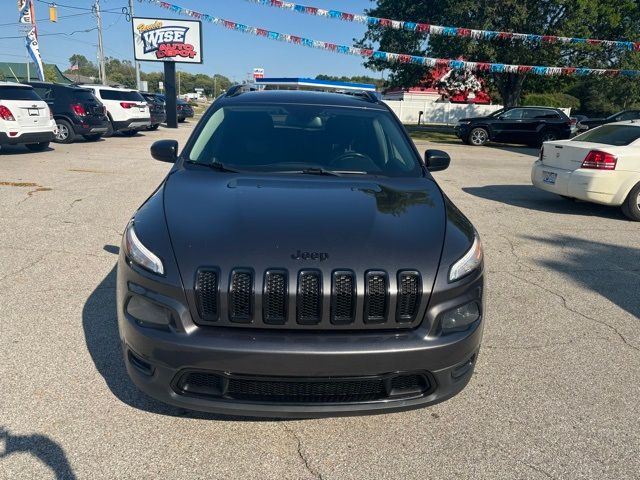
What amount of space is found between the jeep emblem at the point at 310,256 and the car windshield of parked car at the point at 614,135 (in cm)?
708

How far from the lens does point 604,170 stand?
24.0 feet

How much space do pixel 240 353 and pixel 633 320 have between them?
3.46 meters

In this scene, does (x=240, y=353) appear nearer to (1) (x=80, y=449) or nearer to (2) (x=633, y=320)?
(1) (x=80, y=449)

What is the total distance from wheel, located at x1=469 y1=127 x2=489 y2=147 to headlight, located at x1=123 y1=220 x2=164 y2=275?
2047 centimetres

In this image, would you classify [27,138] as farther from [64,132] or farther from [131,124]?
[131,124]

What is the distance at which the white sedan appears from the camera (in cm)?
730

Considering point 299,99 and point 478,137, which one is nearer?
point 299,99

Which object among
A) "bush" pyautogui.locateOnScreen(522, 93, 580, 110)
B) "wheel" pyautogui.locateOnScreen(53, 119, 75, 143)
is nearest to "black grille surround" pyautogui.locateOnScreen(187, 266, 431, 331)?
"wheel" pyautogui.locateOnScreen(53, 119, 75, 143)

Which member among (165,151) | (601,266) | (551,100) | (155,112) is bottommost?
(155,112)

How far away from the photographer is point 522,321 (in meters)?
3.93

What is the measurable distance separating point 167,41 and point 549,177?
24.1 m

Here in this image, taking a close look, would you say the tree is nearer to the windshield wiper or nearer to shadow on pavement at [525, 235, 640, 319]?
shadow on pavement at [525, 235, 640, 319]

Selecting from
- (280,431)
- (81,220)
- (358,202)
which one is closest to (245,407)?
(280,431)

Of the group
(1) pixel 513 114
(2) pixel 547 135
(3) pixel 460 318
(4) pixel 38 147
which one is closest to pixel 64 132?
(4) pixel 38 147
